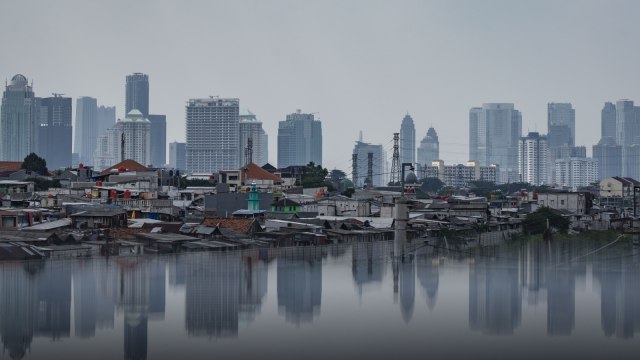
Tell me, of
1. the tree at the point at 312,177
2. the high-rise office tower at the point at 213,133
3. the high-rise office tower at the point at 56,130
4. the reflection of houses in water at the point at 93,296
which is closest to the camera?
the reflection of houses in water at the point at 93,296

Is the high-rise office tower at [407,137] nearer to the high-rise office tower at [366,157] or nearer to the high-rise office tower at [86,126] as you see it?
the high-rise office tower at [366,157]

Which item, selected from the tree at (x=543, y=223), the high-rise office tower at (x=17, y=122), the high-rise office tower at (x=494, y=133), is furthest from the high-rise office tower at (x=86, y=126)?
the tree at (x=543, y=223)

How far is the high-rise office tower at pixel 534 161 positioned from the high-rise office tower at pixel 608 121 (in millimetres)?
30032

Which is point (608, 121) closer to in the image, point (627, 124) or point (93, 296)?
point (627, 124)

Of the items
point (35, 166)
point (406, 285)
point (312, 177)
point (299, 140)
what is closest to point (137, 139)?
point (299, 140)

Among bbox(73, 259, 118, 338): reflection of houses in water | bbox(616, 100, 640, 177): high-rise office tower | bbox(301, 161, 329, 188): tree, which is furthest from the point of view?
bbox(616, 100, 640, 177): high-rise office tower

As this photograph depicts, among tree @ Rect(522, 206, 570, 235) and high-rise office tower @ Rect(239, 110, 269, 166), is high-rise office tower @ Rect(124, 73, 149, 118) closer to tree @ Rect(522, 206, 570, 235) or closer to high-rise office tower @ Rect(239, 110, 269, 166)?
high-rise office tower @ Rect(239, 110, 269, 166)

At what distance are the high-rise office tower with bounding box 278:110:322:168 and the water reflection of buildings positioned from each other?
106 meters

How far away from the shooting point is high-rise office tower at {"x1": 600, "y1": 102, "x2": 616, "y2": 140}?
16588cm

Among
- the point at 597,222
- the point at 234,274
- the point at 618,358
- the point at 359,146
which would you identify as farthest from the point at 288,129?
the point at 618,358

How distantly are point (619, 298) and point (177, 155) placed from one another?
11741cm

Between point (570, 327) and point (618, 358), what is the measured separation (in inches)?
103

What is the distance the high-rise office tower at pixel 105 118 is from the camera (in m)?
169

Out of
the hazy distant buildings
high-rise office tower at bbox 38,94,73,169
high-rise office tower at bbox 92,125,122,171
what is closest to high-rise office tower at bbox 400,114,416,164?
the hazy distant buildings
